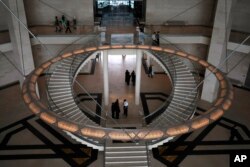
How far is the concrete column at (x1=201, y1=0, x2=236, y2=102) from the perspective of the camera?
1426 centimetres

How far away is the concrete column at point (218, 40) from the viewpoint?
14.3 m

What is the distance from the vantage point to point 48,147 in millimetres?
12164

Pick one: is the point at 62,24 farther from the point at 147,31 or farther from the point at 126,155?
the point at 126,155

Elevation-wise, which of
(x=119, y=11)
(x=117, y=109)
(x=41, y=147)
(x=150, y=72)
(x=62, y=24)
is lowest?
(x=41, y=147)

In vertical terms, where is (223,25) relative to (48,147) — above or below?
above

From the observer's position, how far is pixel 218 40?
15086mm

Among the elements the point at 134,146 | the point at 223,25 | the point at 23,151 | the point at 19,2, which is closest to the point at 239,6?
the point at 223,25

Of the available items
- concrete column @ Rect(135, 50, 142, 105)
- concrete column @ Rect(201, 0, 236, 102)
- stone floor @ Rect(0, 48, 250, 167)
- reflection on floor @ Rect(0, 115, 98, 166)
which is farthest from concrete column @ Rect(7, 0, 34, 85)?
concrete column @ Rect(201, 0, 236, 102)

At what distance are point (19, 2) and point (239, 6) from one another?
14343mm

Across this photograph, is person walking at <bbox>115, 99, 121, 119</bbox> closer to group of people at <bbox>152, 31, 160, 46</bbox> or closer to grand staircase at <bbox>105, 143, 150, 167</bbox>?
grand staircase at <bbox>105, 143, 150, 167</bbox>

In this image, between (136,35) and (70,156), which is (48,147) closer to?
(70,156)

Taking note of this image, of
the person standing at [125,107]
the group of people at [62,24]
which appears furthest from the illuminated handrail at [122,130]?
the group of people at [62,24]

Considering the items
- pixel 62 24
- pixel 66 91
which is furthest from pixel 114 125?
pixel 62 24

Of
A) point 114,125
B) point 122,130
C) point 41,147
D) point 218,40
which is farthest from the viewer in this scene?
point 218,40
